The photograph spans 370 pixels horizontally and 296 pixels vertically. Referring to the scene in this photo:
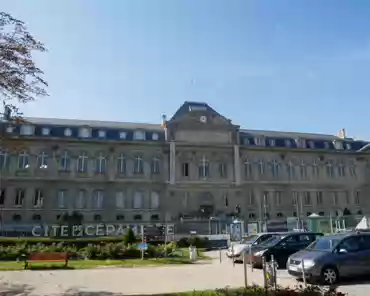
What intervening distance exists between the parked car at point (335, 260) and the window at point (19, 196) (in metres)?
33.0

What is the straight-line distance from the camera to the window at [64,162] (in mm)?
39500

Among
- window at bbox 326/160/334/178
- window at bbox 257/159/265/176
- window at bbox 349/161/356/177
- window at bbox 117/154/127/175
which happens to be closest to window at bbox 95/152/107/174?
window at bbox 117/154/127/175

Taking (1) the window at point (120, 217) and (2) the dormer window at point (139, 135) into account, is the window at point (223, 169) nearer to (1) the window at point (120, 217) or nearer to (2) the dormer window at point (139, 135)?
(2) the dormer window at point (139, 135)

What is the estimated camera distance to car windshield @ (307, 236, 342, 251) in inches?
471

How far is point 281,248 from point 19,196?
31.1 metres

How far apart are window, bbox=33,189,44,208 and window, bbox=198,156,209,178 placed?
17891mm

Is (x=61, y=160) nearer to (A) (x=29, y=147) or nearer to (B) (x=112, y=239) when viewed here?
(A) (x=29, y=147)

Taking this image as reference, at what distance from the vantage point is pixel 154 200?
4084 cm

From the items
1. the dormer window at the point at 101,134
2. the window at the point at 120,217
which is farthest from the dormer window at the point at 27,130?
the window at the point at 120,217

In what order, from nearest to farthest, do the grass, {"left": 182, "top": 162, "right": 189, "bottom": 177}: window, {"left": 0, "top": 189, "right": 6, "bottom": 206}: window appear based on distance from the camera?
the grass < {"left": 0, "top": 189, "right": 6, "bottom": 206}: window < {"left": 182, "top": 162, "right": 189, "bottom": 177}: window

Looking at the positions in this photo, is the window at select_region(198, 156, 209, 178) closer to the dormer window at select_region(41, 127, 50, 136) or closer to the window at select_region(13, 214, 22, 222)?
the dormer window at select_region(41, 127, 50, 136)

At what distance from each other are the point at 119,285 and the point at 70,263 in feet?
23.4

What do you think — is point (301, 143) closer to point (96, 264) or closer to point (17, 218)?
point (17, 218)

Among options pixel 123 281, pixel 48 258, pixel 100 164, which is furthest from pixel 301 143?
pixel 123 281
